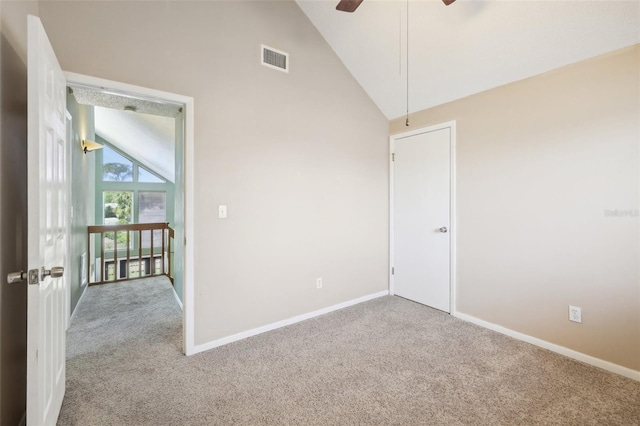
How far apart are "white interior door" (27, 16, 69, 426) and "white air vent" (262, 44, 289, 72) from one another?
5.10 ft

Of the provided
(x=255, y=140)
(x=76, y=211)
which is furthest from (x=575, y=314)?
(x=76, y=211)

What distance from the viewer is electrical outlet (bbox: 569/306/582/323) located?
2219mm

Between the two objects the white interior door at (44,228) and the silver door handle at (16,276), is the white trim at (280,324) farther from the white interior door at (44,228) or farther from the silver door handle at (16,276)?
the silver door handle at (16,276)

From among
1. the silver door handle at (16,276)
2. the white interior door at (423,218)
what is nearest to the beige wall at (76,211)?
the silver door handle at (16,276)

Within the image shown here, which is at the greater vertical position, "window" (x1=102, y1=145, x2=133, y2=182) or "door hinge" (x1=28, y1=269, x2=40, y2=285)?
"window" (x1=102, y1=145, x2=133, y2=182)

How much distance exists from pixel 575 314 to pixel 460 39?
2.47 metres

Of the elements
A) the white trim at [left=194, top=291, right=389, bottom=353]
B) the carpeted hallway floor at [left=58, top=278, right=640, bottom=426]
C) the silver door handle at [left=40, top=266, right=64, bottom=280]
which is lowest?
the carpeted hallway floor at [left=58, top=278, right=640, bottom=426]

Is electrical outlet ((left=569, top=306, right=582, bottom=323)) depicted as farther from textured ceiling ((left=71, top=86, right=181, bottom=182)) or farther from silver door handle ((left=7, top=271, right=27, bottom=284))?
textured ceiling ((left=71, top=86, right=181, bottom=182))

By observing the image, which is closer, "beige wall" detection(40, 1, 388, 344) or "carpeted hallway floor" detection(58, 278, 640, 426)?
"carpeted hallway floor" detection(58, 278, 640, 426)

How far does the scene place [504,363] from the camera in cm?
215

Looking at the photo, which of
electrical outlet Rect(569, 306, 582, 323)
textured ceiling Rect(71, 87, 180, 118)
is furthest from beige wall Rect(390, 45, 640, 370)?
textured ceiling Rect(71, 87, 180, 118)

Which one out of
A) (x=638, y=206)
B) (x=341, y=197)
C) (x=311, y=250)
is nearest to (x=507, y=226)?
(x=638, y=206)

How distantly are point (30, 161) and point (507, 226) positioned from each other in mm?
3270

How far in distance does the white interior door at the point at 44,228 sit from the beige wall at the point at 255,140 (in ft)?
2.01
